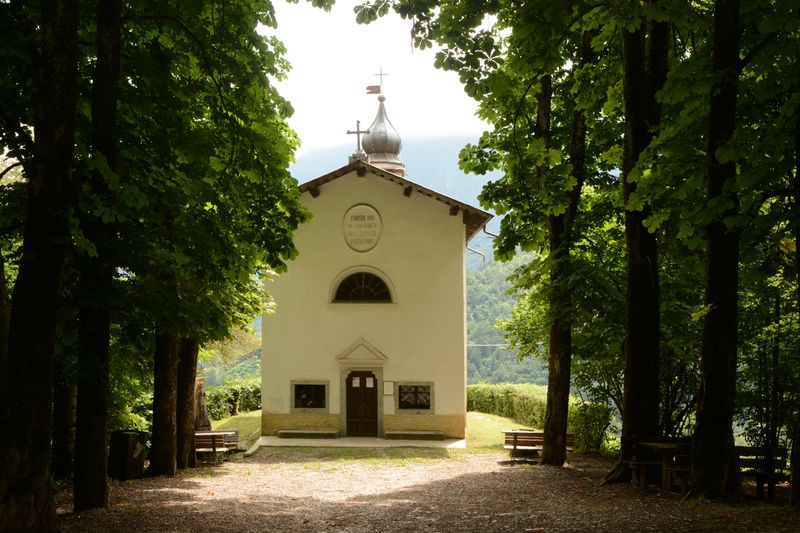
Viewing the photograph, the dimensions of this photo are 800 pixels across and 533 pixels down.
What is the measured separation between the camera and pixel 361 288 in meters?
25.9

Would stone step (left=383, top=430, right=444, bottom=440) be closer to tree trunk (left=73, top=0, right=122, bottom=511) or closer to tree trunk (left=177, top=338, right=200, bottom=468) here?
tree trunk (left=177, top=338, right=200, bottom=468)

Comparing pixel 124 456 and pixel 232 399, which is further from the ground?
pixel 124 456

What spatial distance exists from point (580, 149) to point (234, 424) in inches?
766

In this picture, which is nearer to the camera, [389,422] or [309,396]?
[389,422]

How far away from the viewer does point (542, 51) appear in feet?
32.6

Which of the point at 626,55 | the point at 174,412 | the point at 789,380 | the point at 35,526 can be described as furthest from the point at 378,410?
the point at 35,526

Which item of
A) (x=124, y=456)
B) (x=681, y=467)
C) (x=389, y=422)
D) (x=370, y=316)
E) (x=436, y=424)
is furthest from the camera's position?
(x=370, y=316)

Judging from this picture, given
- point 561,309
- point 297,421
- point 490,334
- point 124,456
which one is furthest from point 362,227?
point 490,334

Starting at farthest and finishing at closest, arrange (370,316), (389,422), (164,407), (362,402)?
1. (370,316)
2. (362,402)
3. (389,422)
4. (164,407)

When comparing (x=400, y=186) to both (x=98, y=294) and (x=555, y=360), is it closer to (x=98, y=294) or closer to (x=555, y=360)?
(x=555, y=360)

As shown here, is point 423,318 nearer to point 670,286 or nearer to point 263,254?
point 670,286

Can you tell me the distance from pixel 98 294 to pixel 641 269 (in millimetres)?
7555

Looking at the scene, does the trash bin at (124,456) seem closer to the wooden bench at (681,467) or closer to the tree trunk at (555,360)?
the tree trunk at (555,360)

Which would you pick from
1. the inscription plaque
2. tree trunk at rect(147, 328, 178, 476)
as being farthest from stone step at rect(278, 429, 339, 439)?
tree trunk at rect(147, 328, 178, 476)
